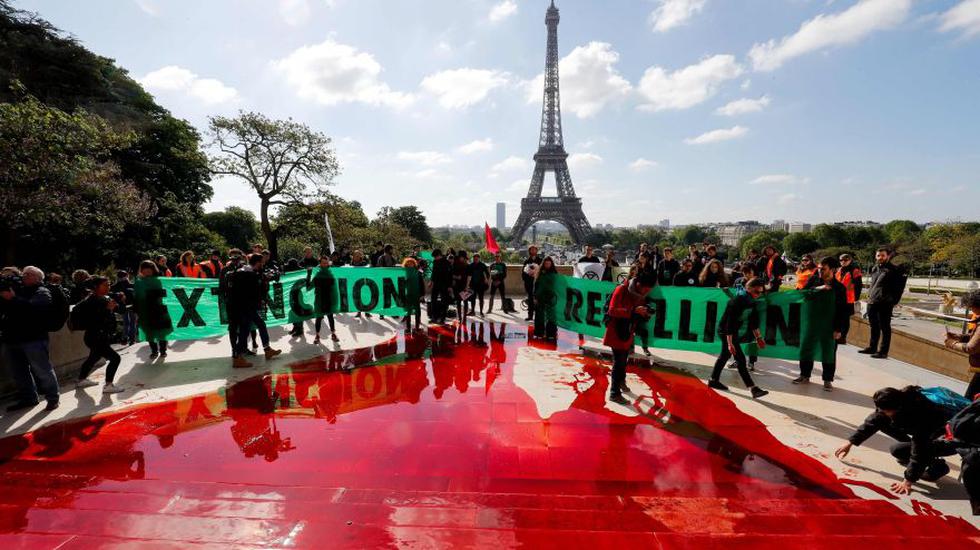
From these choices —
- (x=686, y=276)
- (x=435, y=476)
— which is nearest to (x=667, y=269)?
(x=686, y=276)

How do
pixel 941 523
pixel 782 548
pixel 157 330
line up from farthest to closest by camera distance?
pixel 157 330, pixel 941 523, pixel 782 548

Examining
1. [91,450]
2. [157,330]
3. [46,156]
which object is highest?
[46,156]

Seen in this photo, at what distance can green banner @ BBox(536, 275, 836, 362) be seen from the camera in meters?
6.42

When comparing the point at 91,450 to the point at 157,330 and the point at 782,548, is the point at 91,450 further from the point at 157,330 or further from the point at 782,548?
the point at 782,548

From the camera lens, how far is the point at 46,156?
12.6 meters

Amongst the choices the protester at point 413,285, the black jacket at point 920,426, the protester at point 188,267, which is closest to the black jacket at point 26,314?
the protester at point 188,267

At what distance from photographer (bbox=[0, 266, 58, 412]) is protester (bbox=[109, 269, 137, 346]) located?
6.68 ft

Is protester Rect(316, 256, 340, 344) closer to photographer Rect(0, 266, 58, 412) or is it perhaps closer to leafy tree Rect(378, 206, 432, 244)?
photographer Rect(0, 266, 58, 412)

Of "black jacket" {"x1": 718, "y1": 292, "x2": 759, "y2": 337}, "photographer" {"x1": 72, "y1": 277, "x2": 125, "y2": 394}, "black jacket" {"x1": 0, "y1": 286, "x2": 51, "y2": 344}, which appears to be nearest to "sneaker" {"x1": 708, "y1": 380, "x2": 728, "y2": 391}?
"black jacket" {"x1": 718, "y1": 292, "x2": 759, "y2": 337}

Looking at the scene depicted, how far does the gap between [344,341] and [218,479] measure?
5016 mm

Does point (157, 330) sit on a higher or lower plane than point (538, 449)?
higher

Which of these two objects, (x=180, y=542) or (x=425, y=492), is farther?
(x=425, y=492)

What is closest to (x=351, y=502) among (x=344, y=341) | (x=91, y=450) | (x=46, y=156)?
(x=91, y=450)

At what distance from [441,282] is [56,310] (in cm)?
605
